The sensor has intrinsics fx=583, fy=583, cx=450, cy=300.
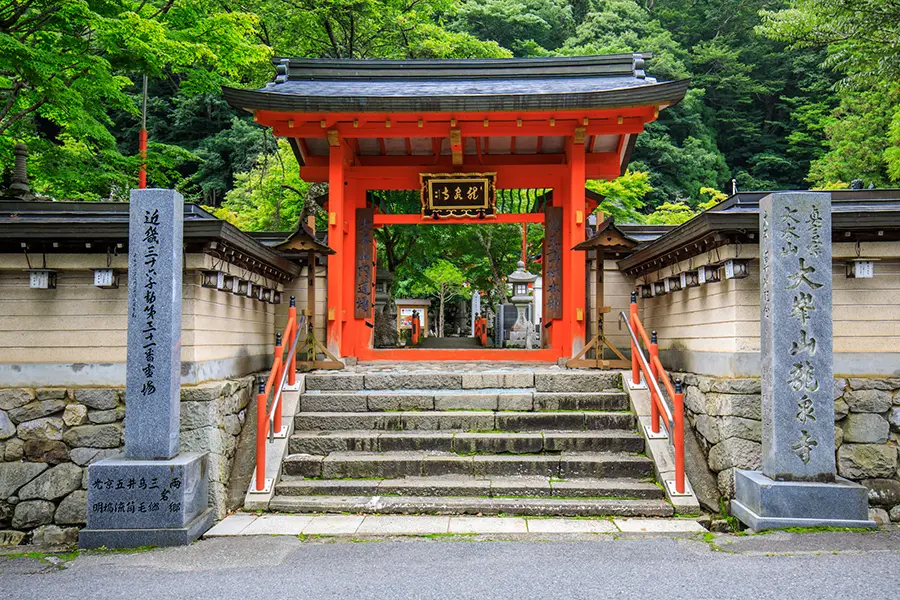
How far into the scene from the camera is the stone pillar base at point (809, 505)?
5.03 metres

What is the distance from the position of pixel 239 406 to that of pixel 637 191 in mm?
14401

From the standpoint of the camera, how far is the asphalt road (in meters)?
3.94

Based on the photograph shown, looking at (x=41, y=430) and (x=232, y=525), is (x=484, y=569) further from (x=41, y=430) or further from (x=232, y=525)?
(x=41, y=430)

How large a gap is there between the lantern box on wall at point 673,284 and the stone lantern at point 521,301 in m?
8.34

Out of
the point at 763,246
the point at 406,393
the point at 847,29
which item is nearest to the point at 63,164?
the point at 406,393

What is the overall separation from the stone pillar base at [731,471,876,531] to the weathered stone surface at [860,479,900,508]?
913mm

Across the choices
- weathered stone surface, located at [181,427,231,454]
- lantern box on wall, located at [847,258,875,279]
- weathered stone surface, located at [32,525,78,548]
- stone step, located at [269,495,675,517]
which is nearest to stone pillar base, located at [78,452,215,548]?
weathered stone surface, located at [181,427,231,454]

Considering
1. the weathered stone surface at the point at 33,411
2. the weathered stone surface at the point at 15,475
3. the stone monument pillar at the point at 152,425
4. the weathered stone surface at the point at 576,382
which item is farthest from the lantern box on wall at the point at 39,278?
the weathered stone surface at the point at 576,382

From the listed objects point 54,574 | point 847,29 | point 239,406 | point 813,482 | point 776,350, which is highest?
point 847,29

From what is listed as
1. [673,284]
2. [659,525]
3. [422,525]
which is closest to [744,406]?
[659,525]

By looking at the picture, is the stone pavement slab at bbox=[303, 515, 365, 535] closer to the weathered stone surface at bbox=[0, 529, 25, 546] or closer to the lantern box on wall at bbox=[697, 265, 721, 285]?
the weathered stone surface at bbox=[0, 529, 25, 546]

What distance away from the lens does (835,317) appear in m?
6.11

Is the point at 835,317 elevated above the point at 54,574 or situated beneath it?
elevated above

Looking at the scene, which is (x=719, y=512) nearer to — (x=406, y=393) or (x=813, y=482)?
(x=813, y=482)
